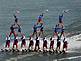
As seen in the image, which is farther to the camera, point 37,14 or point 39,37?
point 37,14

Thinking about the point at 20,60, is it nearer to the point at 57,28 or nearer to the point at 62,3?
the point at 57,28

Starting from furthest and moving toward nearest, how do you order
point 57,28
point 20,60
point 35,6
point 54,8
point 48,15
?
point 35,6, point 54,8, point 48,15, point 57,28, point 20,60

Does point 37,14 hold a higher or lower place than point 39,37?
lower

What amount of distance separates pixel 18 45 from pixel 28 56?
159 inches

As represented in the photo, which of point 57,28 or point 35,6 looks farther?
point 35,6

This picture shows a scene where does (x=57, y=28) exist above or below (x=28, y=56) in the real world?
above

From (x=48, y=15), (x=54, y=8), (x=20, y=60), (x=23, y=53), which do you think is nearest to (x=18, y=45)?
(x=23, y=53)

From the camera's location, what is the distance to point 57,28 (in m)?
41.1

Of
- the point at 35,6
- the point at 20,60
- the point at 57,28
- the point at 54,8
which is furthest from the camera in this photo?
the point at 35,6

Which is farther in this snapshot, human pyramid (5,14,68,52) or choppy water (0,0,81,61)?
choppy water (0,0,81,61)

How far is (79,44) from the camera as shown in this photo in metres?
45.3

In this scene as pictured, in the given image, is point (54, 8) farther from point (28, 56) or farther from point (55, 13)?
point (28, 56)

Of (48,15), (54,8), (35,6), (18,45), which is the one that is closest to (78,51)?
(18,45)

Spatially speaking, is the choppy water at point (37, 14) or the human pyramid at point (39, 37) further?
the choppy water at point (37, 14)
